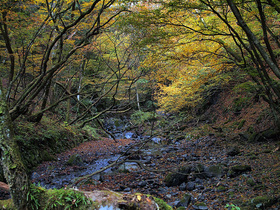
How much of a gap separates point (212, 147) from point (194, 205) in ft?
17.0

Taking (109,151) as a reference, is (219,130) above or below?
above

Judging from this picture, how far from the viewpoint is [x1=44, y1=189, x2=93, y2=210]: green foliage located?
1604 mm

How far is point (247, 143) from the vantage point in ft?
24.5

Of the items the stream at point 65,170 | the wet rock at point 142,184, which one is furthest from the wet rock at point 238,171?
the stream at point 65,170

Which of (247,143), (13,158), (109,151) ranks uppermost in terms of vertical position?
(13,158)

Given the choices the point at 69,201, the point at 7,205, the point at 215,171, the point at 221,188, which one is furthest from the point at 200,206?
the point at 7,205

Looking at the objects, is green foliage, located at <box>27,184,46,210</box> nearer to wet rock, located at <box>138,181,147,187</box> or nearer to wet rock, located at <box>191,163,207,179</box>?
wet rock, located at <box>138,181,147,187</box>

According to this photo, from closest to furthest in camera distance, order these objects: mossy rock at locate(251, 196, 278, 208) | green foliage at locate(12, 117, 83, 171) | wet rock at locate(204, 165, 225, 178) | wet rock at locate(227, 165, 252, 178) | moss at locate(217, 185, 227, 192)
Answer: mossy rock at locate(251, 196, 278, 208) → moss at locate(217, 185, 227, 192) → wet rock at locate(227, 165, 252, 178) → wet rock at locate(204, 165, 225, 178) → green foliage at locate(12, 117, 83, 171)

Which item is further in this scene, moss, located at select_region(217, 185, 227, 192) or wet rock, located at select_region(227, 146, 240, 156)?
wet rock, located at select_region(227, 146, 240, 156)

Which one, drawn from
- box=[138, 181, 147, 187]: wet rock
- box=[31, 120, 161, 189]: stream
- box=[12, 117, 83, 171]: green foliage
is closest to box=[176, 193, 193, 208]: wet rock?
box=[138, 181, 147, 187]: wet rock

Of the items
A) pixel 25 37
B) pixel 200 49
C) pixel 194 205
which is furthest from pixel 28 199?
pixel 25 37

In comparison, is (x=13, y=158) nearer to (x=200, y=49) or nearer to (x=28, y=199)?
(x=28, y=199)

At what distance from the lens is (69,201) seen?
5.34 ft

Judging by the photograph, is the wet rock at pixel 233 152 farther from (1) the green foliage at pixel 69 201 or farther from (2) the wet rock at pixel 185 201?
(1) the green foliage at pixel 69 201
